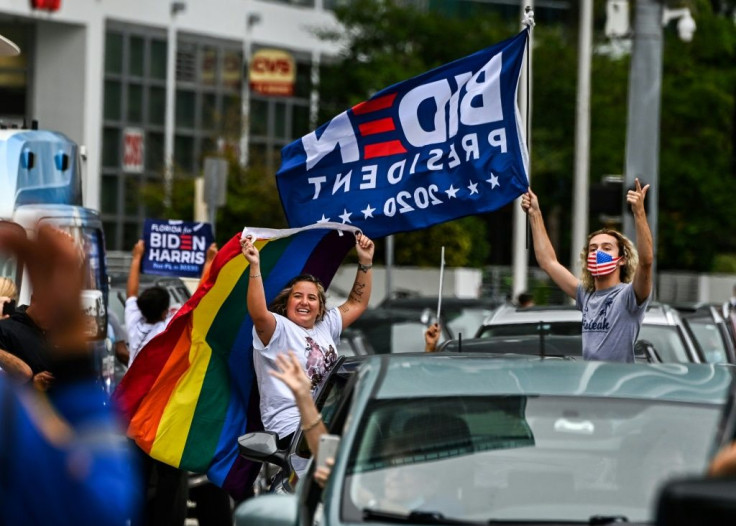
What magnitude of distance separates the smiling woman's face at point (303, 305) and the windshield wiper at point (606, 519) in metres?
3.61

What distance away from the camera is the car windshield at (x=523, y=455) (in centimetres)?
543

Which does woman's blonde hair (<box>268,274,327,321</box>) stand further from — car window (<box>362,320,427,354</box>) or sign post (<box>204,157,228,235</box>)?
sign post (<box>204,157,228,235</box>)

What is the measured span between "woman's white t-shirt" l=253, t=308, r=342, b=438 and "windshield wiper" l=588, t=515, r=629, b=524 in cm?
334

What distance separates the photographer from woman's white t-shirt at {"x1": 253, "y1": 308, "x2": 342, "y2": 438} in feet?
28.2

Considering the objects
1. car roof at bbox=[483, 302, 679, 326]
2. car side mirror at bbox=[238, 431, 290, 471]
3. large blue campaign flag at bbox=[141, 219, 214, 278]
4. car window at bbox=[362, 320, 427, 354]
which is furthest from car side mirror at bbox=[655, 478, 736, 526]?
car window at bbox=[362, 320, 427, 354]

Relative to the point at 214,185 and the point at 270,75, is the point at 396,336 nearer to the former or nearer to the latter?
the point at 214,185

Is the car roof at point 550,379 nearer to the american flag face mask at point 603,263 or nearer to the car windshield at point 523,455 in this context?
the car windshield at point 523,455

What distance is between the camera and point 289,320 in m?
8.80

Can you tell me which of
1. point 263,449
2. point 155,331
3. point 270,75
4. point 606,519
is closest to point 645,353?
point 263,449

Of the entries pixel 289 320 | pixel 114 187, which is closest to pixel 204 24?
pixel 114 187

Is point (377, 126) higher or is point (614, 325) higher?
point (377, 126)

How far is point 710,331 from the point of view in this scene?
47.0ft

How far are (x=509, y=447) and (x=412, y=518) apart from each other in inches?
19.7

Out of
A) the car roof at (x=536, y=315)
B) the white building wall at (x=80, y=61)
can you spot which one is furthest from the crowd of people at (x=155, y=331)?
the white building wall at (x=80, y=61)
